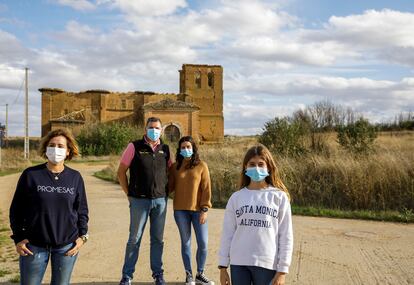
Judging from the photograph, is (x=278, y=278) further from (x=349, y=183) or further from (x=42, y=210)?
(x=349, y=183)

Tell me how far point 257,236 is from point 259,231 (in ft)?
0.14

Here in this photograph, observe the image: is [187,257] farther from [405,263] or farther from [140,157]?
[405,263]

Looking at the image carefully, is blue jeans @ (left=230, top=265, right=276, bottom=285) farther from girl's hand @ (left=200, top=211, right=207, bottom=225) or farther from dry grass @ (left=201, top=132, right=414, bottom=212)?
dry grass @ (left=201, top=132, right=414, bottom=212)

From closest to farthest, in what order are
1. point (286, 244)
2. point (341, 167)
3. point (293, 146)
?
point (286, 244) < point (341, 167) < point (293, 146)

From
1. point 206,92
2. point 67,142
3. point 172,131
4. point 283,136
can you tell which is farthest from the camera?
point 206,92

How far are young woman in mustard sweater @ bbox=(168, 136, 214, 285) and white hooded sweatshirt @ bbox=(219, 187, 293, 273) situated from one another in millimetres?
2233

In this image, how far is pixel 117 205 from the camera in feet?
45.0

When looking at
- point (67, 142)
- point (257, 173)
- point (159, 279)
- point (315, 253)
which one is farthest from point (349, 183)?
point (67, 142)

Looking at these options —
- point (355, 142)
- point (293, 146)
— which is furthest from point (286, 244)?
point (355, 142)

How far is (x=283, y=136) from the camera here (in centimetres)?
2105

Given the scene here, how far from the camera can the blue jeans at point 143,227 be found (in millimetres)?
5840

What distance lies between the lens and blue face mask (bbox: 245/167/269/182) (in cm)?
394

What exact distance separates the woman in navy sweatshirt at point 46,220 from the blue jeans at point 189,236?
2041 millimetres

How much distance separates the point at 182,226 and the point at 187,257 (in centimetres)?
40
